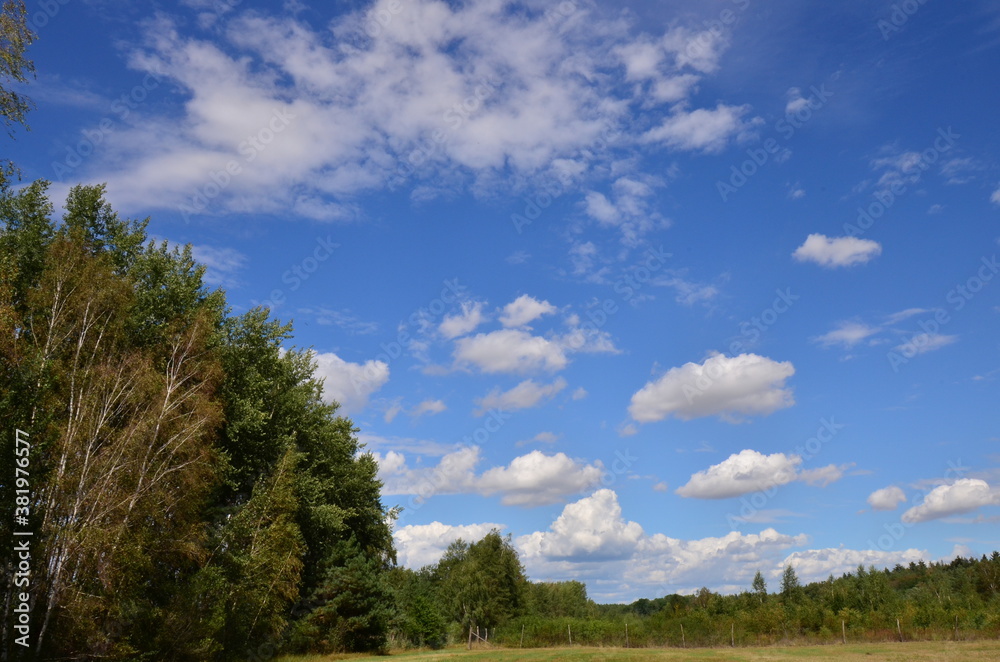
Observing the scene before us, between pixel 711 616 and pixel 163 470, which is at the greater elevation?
pixel 163 470

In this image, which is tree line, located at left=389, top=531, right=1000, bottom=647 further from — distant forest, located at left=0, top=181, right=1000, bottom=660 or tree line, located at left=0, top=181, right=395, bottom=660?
tree line, located at left=0, top=181, right=395, bottom=660

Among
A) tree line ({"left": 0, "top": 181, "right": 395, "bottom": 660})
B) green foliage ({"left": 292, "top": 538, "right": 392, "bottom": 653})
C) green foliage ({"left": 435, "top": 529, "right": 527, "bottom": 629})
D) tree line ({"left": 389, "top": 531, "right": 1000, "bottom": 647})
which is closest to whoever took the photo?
tree line ({"left": 0, "top": 181, "right": 395, "bottom": 660})

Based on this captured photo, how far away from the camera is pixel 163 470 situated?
84.8 feet

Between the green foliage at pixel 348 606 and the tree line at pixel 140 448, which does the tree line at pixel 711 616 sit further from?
the tree line at pixel 140 448

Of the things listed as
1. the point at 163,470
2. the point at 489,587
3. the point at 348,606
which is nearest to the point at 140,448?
the point at 163,470

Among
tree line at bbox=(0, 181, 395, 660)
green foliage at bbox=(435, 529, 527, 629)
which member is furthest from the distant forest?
green foliage at bbox=(435, 529, 527, 629)

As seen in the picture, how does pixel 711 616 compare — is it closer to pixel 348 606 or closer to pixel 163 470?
pixel 348 606

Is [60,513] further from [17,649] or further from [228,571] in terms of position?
[228,571]

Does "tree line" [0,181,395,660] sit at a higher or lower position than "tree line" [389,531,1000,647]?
higher

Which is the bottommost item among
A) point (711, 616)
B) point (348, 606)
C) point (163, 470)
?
point (711, 616)

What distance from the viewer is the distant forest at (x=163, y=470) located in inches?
832

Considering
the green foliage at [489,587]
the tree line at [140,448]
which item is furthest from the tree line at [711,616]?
the tree line at [140,448]

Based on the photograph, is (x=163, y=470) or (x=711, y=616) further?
(x=711, y=616)

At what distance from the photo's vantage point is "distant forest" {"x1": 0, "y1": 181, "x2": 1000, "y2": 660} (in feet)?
69.4
